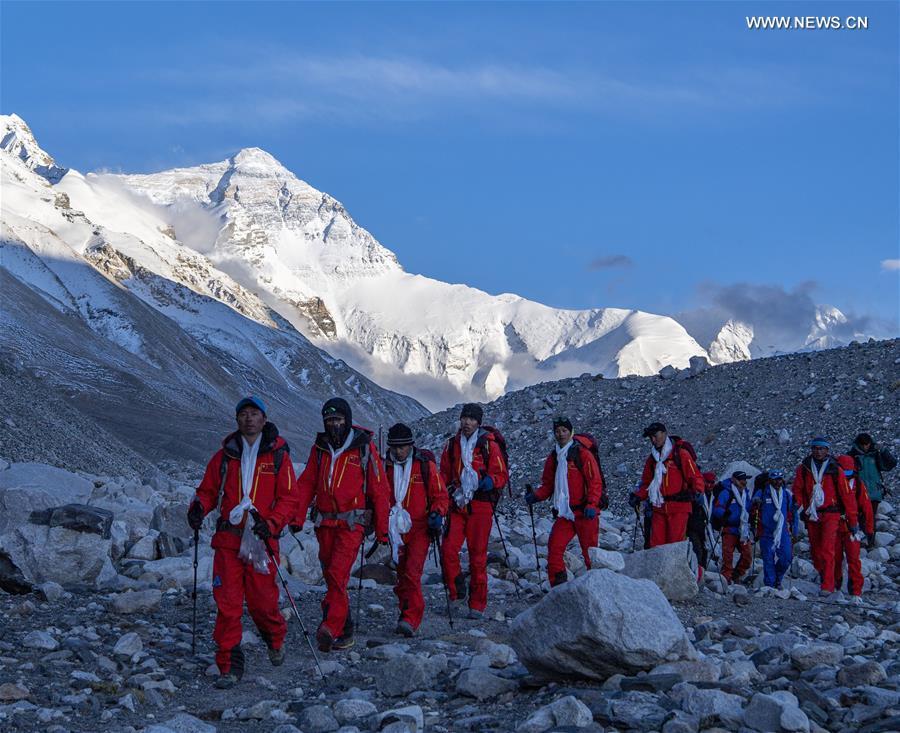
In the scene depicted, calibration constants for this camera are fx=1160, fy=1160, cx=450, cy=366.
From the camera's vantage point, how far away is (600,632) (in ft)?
25.3

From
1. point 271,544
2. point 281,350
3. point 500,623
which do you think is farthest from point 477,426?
point 281,350

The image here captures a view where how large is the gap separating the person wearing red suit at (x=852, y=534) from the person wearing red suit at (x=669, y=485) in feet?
7.07

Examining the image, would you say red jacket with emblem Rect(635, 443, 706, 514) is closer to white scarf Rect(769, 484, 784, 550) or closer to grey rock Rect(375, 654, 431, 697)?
white scarf Rect(769, 484, 784, 550)

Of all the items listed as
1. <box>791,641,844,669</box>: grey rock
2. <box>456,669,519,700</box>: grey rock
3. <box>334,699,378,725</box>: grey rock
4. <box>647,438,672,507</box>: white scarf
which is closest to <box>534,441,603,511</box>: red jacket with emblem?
<box>647,438,672,507</box>: white scarf

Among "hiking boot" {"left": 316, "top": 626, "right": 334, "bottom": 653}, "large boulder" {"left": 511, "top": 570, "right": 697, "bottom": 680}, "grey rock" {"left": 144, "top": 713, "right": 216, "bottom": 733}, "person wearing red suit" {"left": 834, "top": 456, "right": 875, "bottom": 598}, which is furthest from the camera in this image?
"person wearing red suit" {"left": 834, "top": 456, "right": 875, "bottom": 598}

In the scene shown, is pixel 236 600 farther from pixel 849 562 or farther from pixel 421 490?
pixel 849 562

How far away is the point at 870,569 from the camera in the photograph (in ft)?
57.0

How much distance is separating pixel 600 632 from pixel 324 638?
9.68 ft

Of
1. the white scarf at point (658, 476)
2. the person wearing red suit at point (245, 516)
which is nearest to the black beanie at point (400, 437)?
the person wearing red suit at point (245, 516)

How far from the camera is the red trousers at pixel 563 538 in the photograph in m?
13.1

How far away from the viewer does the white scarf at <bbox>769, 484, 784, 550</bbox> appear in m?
15.4

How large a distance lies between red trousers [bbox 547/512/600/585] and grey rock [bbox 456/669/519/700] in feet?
16.0

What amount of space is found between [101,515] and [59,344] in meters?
88.1

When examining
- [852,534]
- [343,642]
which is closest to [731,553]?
[852,534]
